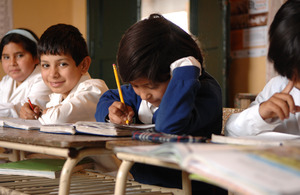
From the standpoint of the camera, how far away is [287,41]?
1.08 m

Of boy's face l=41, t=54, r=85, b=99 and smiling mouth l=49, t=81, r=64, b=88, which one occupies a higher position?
boy's face l=41, t=54, r=85, b=99

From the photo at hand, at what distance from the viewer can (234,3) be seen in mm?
4102

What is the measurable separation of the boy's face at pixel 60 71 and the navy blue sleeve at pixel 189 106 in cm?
84

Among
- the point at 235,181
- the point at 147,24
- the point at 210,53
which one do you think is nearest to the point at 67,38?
the point at 147,24

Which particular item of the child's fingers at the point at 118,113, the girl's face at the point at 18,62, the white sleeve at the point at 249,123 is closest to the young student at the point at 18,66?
the girl's face at the point at 18,62

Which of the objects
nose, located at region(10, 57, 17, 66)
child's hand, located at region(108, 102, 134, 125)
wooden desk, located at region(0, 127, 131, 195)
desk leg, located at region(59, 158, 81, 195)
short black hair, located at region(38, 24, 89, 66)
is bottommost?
desk leg, located at region(59, 158, 81, 195)

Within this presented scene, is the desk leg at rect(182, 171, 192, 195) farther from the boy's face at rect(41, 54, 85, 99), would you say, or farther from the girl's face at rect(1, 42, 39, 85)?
the girl's face at rect(1, 42, 39, 85)

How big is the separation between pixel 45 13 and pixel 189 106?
4331 millimetres

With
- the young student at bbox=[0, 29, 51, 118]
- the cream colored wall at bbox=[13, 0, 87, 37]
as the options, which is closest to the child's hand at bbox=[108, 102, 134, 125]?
the young student at bbox=[0, 29, 51, 118]

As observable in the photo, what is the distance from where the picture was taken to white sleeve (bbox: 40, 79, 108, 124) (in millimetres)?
1599

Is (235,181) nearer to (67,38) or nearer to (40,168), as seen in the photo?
(40,168)

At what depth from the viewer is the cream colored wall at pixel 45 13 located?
15.9 feet

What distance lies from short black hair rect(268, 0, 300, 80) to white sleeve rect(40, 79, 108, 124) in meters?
0.82

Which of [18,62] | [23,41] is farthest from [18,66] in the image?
[23,41]
